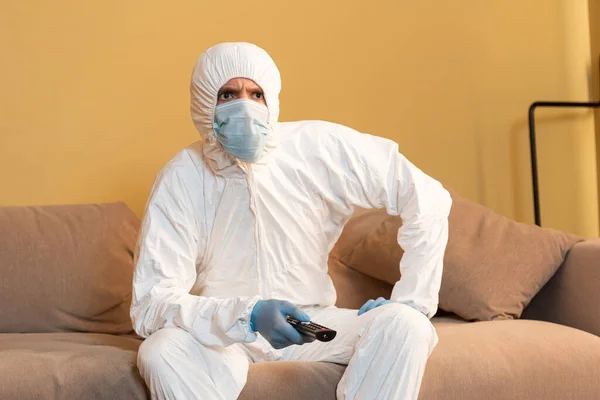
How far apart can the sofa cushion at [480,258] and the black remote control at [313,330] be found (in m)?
0.95

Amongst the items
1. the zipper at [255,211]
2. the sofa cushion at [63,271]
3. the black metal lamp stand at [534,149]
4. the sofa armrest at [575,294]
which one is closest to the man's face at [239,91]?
the zipper at [255,211]

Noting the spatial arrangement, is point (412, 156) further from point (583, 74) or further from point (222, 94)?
point (222, 94)

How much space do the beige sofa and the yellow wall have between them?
1.30ft

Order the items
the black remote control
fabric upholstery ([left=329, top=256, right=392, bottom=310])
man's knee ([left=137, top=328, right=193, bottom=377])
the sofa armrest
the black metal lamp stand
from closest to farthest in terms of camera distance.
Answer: the black remote control → man's knee ([left=137, top=328, right=193, bottom=377]) → the sofa armrest → fabric upholstery ([left=329, top=256, right=392, bottom=310]) → the black metal lamp stand

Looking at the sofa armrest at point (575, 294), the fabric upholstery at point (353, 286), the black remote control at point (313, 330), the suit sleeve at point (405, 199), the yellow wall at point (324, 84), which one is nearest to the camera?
the black remote control at point (313, 330)

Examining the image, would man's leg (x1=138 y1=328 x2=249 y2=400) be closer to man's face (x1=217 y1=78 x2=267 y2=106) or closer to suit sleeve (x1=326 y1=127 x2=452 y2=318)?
suit sleeve (x1=326 y1=127 x2=452 y2=318)

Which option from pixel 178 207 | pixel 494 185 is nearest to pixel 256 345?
pixel 178 207

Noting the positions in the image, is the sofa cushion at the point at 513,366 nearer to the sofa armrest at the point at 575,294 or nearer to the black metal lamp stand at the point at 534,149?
the sofa armrest at the point at 575,294

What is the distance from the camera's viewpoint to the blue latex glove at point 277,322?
1989 mm

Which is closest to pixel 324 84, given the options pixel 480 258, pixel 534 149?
pixel 534 149

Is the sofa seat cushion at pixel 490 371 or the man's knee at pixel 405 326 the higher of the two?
the man's knee at pixel 405 326

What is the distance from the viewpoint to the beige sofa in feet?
7.09

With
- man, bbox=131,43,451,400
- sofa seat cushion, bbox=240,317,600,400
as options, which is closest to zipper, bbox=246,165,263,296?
man, bbox=131,43,451,400

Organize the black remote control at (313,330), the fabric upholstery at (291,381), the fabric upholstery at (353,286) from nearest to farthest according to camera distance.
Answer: the black remote control at (313,330) < the fabric upholstery at (291,381) < the fabric upholstery at (353,286)
